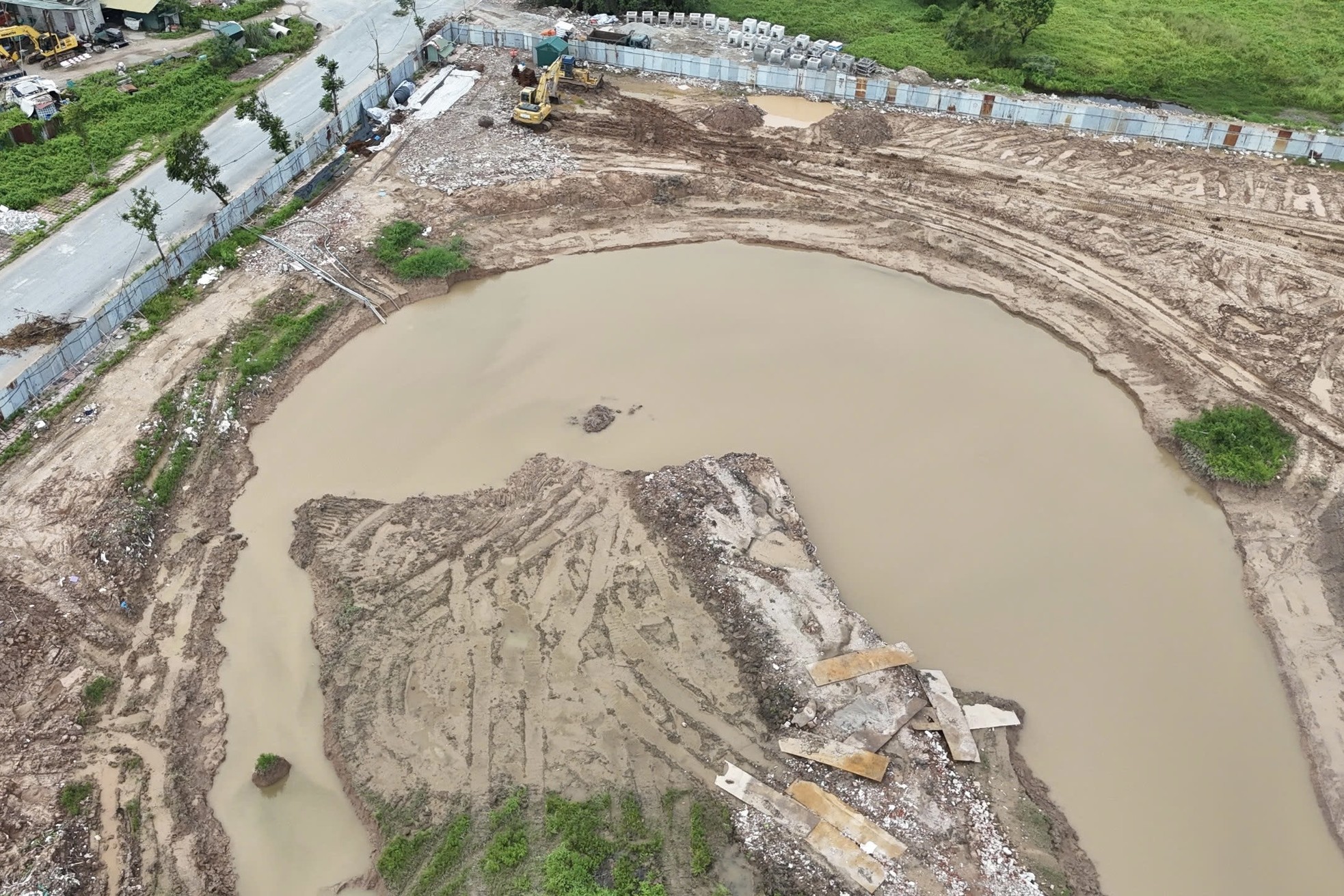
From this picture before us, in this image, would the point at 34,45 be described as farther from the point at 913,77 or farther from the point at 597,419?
the point at 913,77

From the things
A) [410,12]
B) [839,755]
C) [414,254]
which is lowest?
[839,755]

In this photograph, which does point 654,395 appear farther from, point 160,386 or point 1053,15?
point 1053,15

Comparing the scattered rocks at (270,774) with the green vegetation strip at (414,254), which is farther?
the green vegetation strip at (414,254)

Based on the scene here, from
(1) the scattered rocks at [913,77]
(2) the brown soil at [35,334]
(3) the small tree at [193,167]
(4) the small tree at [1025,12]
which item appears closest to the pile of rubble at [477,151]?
(3) the small tree at [193,167]

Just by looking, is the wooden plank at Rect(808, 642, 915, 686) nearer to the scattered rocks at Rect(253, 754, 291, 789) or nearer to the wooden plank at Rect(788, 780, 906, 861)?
the wooden plank at Rect(788, 780, 906, 861)

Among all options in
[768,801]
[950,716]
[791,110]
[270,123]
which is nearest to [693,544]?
[768,801]

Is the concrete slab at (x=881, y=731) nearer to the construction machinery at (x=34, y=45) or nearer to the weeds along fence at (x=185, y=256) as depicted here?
the weeds along fence at (x=185, y=256)

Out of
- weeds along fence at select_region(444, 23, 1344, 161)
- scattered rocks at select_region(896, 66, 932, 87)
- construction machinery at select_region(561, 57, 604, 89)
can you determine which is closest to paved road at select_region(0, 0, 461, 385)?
weeds along fence at select_region(444, 23, 1344, 161)
